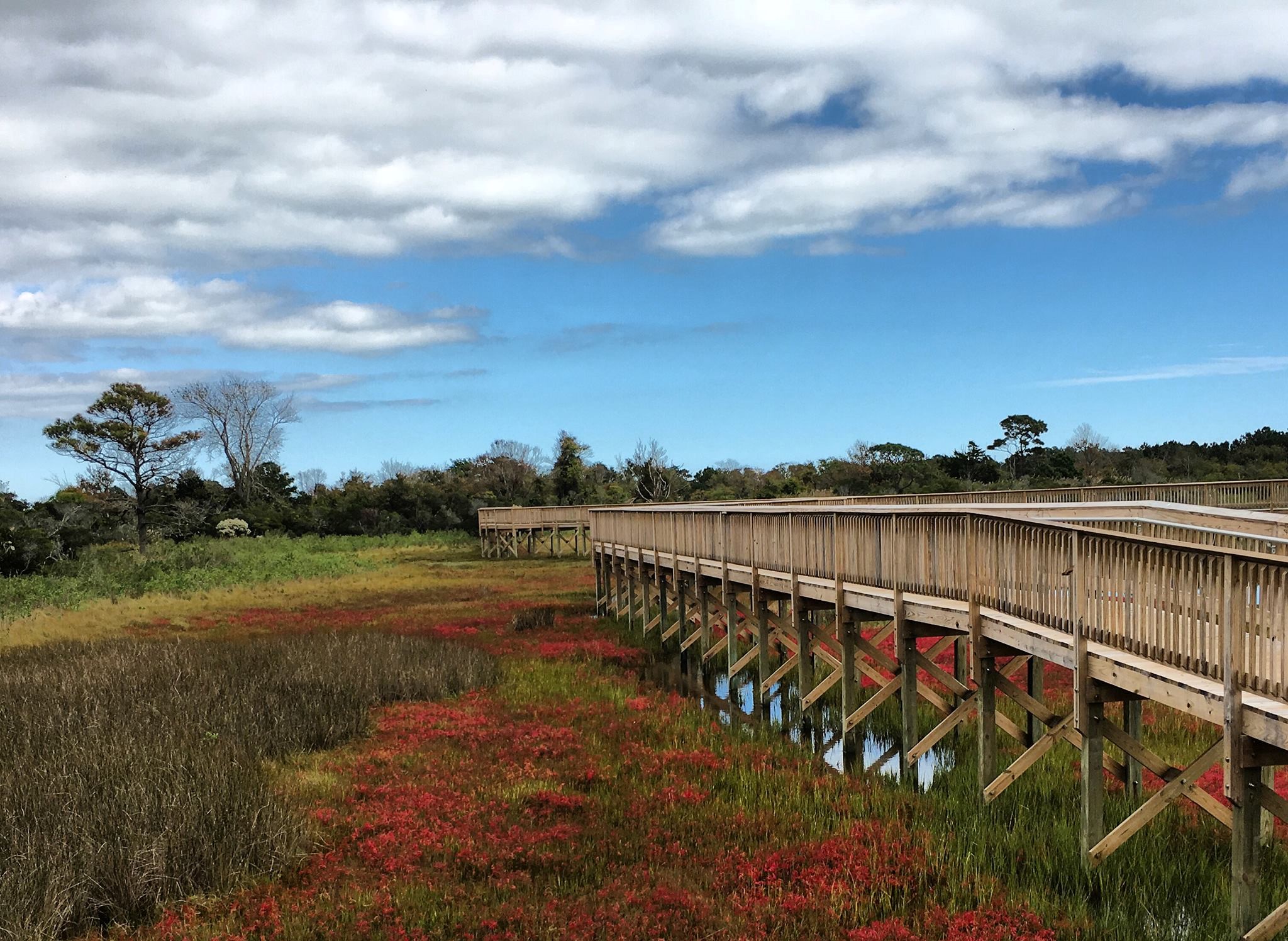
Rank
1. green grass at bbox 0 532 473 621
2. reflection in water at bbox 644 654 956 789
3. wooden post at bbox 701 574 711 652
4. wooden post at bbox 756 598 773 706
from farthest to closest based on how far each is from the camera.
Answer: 1. green grass at bbox 0 532 473 621
2. wooden post at bbox 701 574 711 652
3. wooden post at bbox 756 598 773 706
4. reflection in water at bbox 644 654 956 789

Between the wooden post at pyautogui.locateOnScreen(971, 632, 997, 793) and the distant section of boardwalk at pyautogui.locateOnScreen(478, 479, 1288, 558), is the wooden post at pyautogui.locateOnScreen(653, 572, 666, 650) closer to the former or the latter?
the distant section of boardwalk at pyautogui.locateOnScreen(478, 479, 1288, 558)

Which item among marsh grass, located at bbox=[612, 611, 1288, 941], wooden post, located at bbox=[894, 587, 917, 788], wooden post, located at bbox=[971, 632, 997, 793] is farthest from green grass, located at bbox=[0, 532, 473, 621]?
wooden post, located at bbox=[971, 632, 997, 793]

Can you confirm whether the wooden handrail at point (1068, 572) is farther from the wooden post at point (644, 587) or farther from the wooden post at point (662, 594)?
the wooden post at point (644, 587)

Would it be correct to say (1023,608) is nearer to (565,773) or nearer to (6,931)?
(565,773)

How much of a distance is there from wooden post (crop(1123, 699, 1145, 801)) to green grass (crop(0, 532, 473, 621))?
1108 inches

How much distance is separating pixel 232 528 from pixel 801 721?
2196 inches

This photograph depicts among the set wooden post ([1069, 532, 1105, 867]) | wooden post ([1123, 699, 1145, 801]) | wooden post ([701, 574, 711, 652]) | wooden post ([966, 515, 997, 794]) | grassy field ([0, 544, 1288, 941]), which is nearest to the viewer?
grassy field ([0, 544, 1288, 941])

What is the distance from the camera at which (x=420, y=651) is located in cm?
2047

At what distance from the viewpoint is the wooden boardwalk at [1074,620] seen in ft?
23.2

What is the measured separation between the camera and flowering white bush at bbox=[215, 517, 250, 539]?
62656mm

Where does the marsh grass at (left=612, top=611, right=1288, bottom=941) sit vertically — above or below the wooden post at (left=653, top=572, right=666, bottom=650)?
below

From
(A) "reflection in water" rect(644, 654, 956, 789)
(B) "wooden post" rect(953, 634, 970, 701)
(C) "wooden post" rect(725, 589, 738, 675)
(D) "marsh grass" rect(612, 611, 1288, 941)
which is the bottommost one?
(A) "reflection in water" rect(644, 654, 956, 789)

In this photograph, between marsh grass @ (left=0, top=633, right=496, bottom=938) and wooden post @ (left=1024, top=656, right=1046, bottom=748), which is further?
wooden post @ (left=1024, top=656, right=1046, bottom=748)

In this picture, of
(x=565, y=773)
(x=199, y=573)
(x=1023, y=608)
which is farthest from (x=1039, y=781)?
(x=199, y=573)
